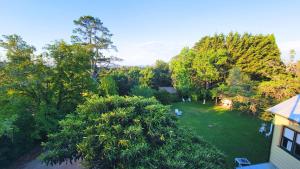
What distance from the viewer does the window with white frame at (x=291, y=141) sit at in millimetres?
5886

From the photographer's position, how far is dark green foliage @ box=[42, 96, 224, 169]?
384cm

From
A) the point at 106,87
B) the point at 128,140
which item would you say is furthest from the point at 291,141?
the point at 106,87

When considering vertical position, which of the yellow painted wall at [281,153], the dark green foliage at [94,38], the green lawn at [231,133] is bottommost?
the green lawn at [231,133]

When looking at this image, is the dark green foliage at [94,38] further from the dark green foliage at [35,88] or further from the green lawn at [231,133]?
the green lawn at [231,133]

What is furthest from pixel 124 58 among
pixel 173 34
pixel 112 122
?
pixel 112 122

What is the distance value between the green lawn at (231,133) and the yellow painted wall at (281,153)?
1868 millimetres

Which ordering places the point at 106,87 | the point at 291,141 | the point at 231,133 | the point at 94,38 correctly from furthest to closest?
the point at 94,38 < the point at 106,87 < the point at 231,133 < the point at 291,141

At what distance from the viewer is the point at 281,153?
6.55 m

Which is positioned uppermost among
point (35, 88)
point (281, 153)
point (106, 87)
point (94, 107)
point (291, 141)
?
point (94, 107)

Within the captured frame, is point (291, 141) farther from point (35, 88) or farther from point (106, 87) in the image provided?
point (106, 87)

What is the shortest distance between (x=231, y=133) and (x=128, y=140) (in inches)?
438

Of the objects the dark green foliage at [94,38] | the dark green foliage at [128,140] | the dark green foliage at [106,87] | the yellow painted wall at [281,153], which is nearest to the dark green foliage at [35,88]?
the dark green foliage at [106,87]

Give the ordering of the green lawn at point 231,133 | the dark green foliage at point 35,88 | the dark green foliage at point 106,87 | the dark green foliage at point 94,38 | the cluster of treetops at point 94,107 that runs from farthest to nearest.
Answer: the dark green foliage at point 94,38 < the dark green foliage at point 106,87 < the green lawn at point 231,133 < the dark green foliage at point 35,88 < the cluster of treetops at point 94,107

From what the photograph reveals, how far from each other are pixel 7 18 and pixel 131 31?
11.8 metres
